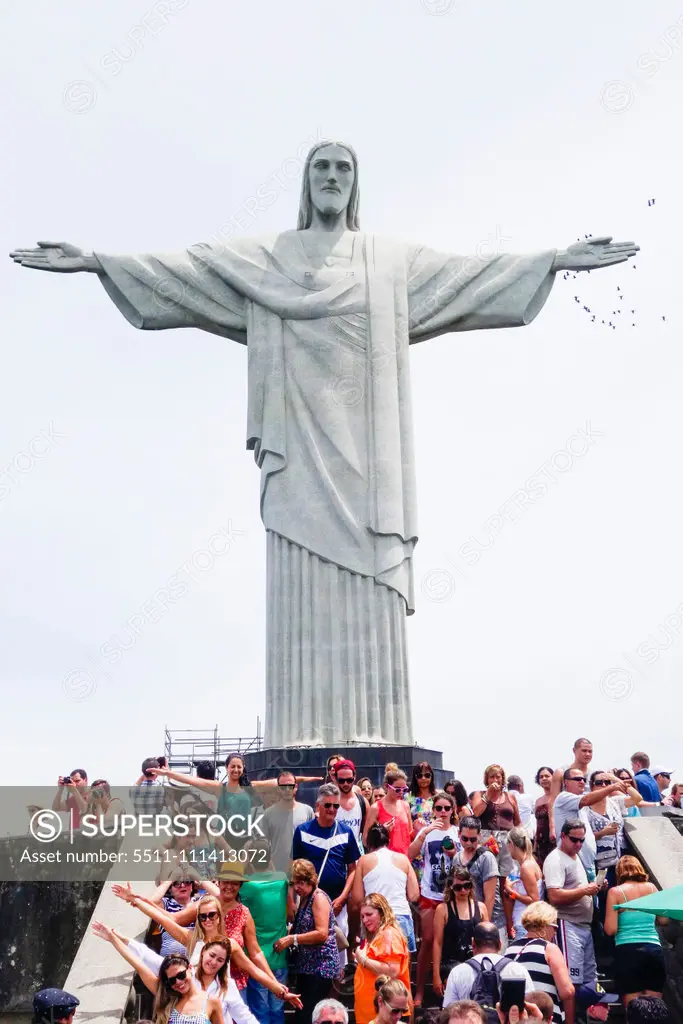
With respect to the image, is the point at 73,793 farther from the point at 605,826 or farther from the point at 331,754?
the point at 605,826

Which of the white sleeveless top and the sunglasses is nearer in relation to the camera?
the sunglasses

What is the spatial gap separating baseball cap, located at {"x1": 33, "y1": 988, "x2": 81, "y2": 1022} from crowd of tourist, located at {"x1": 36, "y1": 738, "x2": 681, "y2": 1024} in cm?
2

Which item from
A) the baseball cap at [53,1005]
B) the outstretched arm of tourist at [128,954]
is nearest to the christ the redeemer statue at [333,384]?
the outstretched arm of tourist at [128,954]

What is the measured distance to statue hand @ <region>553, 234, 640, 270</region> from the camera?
55.3ft

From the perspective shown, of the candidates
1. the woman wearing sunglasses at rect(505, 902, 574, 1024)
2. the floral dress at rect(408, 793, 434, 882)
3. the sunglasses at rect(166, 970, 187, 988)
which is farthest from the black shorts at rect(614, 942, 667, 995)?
the sunglasses at rect(166, 970, 187, 988)

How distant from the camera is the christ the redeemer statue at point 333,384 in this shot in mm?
15789

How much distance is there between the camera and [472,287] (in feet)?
56.5

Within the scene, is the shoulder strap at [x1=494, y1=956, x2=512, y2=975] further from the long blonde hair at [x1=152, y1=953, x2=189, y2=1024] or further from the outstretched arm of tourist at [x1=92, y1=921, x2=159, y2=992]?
the outstretched arm of tourist at [x1=92, y1=921, x2=159, y2=992]

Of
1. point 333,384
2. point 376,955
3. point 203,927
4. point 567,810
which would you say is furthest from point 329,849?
point 333,384

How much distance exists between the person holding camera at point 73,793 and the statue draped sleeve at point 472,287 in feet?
23.1

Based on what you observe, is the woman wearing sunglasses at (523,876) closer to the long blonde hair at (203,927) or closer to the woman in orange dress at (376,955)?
the woman in orange dress at (376,955)

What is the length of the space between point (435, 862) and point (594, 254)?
919 cm

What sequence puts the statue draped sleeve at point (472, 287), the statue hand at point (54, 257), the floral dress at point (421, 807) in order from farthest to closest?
the statue draped sleeve at point (472, 287) → the statue hand at point (54, 257) → the floral dress at point (421, 807)

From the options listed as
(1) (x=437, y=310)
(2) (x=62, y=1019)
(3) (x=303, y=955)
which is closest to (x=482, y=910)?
(3) (x=303, y=955)
